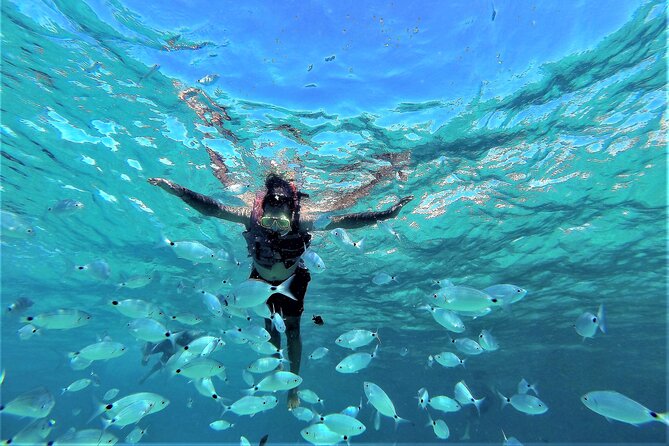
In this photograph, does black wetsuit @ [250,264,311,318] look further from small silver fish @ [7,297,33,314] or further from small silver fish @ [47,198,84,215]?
small silver fish @ [7,297,33,314]

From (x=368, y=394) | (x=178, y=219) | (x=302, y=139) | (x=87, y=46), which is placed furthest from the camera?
(x=178, y=219)

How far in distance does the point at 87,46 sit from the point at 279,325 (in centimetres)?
814

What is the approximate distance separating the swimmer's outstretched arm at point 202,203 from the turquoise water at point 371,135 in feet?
3.84

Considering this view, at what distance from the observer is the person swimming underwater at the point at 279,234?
23.8 feet

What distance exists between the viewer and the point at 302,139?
10.8 meters

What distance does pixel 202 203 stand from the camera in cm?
759

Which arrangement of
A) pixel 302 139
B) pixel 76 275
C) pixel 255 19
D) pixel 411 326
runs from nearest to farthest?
pixel 255 19
pixel 302 139
pixel 76 275
pixel 411 326

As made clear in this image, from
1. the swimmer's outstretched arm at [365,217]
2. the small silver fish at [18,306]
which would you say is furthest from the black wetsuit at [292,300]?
the small silver fish at [18,306]

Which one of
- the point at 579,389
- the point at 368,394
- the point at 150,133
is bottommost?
the point at 368,394

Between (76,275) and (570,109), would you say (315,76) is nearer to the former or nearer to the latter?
(570,109)

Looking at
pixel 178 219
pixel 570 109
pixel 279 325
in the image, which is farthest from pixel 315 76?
pixel 178 219

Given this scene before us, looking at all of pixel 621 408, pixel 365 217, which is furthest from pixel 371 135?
pixel 621 408

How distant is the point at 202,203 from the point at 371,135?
5509 millimetres

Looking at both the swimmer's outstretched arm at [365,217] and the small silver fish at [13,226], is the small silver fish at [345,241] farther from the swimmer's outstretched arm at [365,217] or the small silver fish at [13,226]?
the small silver fish at [13,226]
